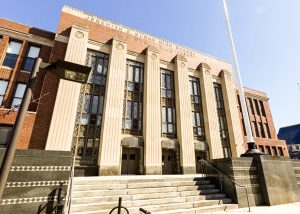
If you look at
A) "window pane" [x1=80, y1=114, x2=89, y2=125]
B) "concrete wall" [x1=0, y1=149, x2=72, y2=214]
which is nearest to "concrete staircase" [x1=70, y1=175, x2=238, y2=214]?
"concrete wall" [x1=0, y1=149, x2=72, y2=214]

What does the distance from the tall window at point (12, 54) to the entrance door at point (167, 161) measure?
15.0m

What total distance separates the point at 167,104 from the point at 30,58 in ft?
42.8

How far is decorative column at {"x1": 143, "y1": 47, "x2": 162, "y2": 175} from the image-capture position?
15438 mm

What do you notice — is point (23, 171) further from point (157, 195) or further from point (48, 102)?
point (48, 102)

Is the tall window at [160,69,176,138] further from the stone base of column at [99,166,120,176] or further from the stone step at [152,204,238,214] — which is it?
the stone step at [152,204,238,214]

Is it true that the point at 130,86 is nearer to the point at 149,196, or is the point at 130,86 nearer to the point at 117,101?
the point at 117,101

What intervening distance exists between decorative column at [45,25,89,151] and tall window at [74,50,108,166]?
1.01 m

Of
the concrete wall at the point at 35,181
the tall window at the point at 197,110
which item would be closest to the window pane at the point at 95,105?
the concrete wall at the point at 35,181

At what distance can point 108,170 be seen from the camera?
13562 millimetres

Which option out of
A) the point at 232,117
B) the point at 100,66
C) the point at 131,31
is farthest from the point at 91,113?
the point at 232,117

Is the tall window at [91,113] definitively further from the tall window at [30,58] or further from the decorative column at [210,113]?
the decorative column at [210,113]

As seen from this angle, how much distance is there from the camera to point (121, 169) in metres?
14.9

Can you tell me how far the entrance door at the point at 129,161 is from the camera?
15023 mm

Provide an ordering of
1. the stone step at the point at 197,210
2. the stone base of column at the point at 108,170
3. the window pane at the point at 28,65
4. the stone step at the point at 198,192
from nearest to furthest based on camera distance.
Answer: the stone step at the point at 197,210 < the stone step at the point at 198,192 < the stone base of column at the point at 108,170 < the window pane at the point at 28,65
